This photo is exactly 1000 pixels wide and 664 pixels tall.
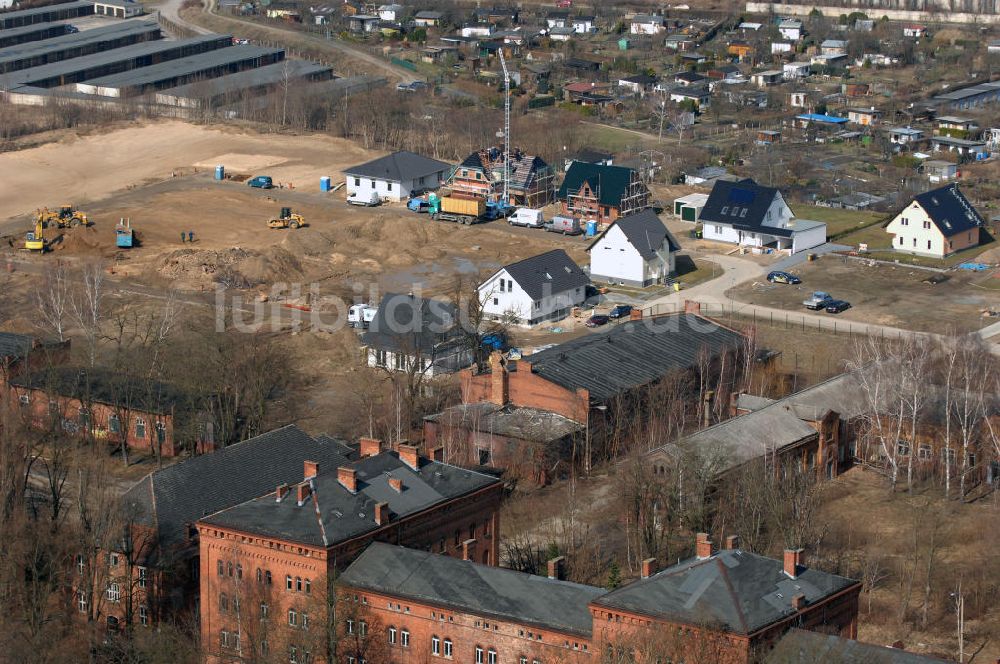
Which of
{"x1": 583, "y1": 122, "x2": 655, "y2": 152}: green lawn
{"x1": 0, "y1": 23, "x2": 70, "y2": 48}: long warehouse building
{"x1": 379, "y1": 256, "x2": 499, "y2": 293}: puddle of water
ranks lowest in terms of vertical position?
{"x1": 0, "y1": 23, "x2": 70, "y2": 48}: long warehouse building

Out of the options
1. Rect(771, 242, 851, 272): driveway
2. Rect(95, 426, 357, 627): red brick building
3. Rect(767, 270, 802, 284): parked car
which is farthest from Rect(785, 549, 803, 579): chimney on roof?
Rect(771, 242, 851, 272): driveway

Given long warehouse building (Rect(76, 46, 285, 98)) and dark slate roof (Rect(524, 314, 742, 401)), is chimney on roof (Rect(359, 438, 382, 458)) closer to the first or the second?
dark slate roof (Rect(524, 314, 742, 401))

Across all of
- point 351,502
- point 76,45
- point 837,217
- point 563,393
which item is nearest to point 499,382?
point 563,393

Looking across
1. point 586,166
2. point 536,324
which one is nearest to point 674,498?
point 536,324

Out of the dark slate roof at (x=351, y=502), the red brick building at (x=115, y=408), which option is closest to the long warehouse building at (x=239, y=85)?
the red brick building at (x=115, y=408)

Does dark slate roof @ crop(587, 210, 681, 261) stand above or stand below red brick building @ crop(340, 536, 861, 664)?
below

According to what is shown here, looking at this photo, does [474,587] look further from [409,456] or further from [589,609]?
[409,456]
